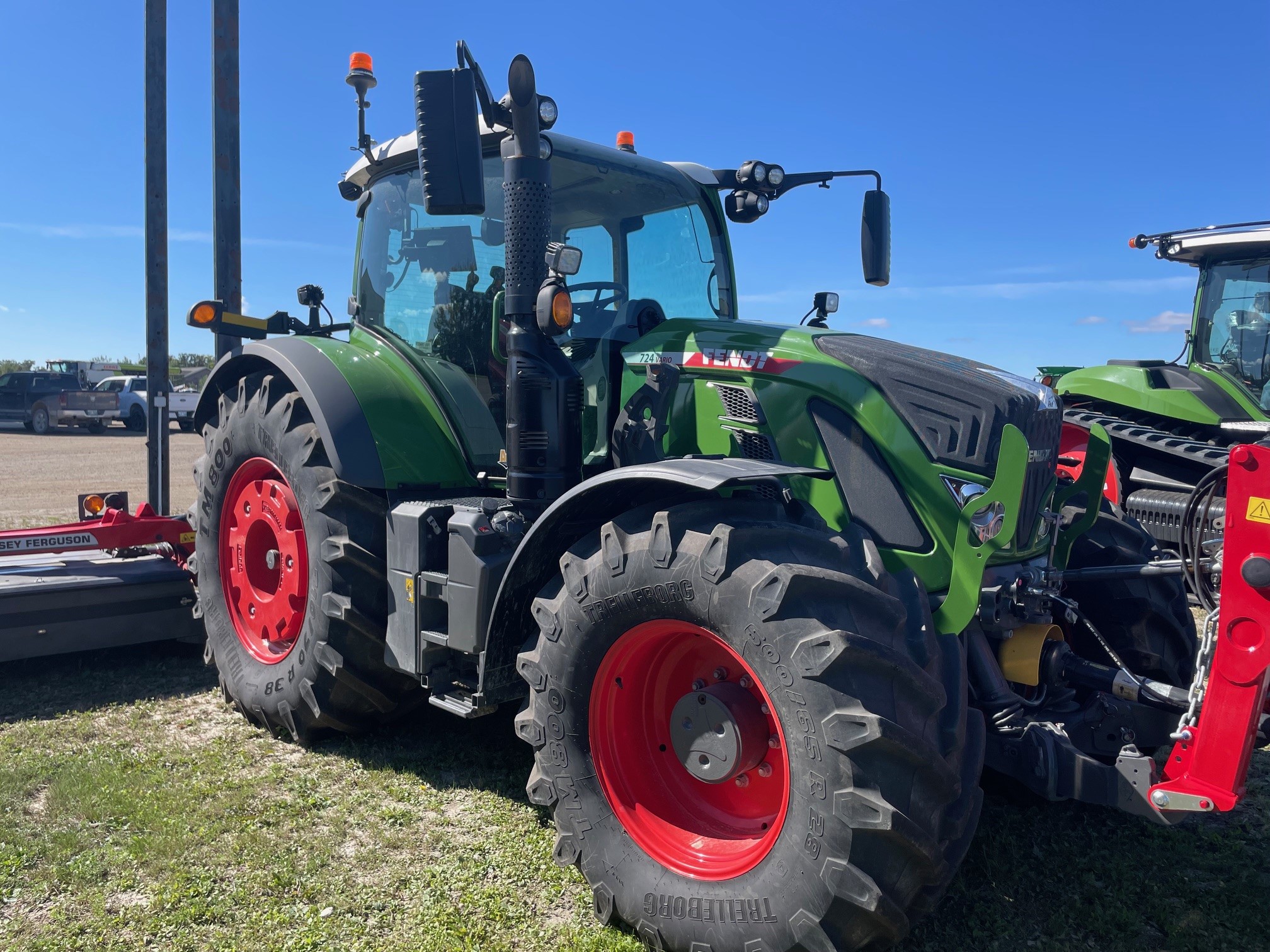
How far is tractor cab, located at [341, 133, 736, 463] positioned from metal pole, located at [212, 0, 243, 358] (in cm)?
317

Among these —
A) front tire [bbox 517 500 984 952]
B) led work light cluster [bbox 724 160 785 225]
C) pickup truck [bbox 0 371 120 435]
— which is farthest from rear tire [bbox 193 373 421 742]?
pickup truck [bbox 0 371 120 435]

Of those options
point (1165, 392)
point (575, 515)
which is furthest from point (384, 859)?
point (1165, 392)

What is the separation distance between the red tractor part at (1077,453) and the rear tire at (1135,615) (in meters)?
1.30

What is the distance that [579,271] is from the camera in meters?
4.26

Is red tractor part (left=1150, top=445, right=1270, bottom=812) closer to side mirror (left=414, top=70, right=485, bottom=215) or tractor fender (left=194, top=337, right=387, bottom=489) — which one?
side mirror (left=414, top=70, right=485, bottom=215)

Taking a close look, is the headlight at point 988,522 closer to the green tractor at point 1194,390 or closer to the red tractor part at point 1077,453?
the red tractor part at point 1077,453

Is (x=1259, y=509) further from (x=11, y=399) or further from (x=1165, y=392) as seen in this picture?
(x=11, y=399)

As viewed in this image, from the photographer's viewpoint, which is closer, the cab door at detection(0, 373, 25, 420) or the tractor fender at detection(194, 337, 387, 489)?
the tractor fender at detection(194, 337, 387, 489)

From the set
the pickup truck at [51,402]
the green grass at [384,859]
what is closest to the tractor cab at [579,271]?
the green grass at [384,859]

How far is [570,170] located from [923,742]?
9.16 feet

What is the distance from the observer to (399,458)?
4293mm

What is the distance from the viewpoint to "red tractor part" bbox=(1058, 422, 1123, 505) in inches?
224

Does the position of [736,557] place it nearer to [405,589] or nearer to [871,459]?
[871,459]

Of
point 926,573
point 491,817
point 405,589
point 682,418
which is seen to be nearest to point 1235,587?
point 926,573
